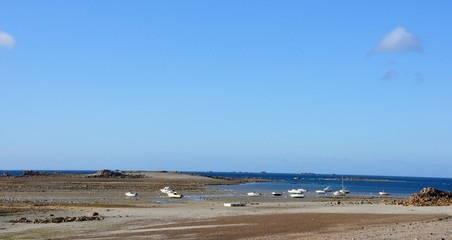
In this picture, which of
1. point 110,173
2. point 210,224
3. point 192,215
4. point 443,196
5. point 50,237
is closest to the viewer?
point 50,237

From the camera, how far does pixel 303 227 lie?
33375 mm

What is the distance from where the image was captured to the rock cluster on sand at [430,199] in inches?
2116

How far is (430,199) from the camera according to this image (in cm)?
5578

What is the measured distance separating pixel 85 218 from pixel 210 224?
8.51 metres

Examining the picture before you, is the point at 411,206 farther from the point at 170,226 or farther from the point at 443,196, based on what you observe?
the point at 170,226

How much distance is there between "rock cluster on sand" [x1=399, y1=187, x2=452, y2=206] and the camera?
53750mm

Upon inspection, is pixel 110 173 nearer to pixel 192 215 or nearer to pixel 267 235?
pixel 192 215

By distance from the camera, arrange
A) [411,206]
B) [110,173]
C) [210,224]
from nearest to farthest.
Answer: [210,224] < [411,206] < [110,173]

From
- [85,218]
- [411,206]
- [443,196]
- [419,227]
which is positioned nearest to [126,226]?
[85,218]

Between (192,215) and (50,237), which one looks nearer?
(50,237)

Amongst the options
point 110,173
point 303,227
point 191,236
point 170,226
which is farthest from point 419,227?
point 110,173

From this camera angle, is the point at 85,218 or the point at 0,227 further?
the point at 85,218

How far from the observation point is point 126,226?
110 feet

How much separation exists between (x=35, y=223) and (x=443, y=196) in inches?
1622
